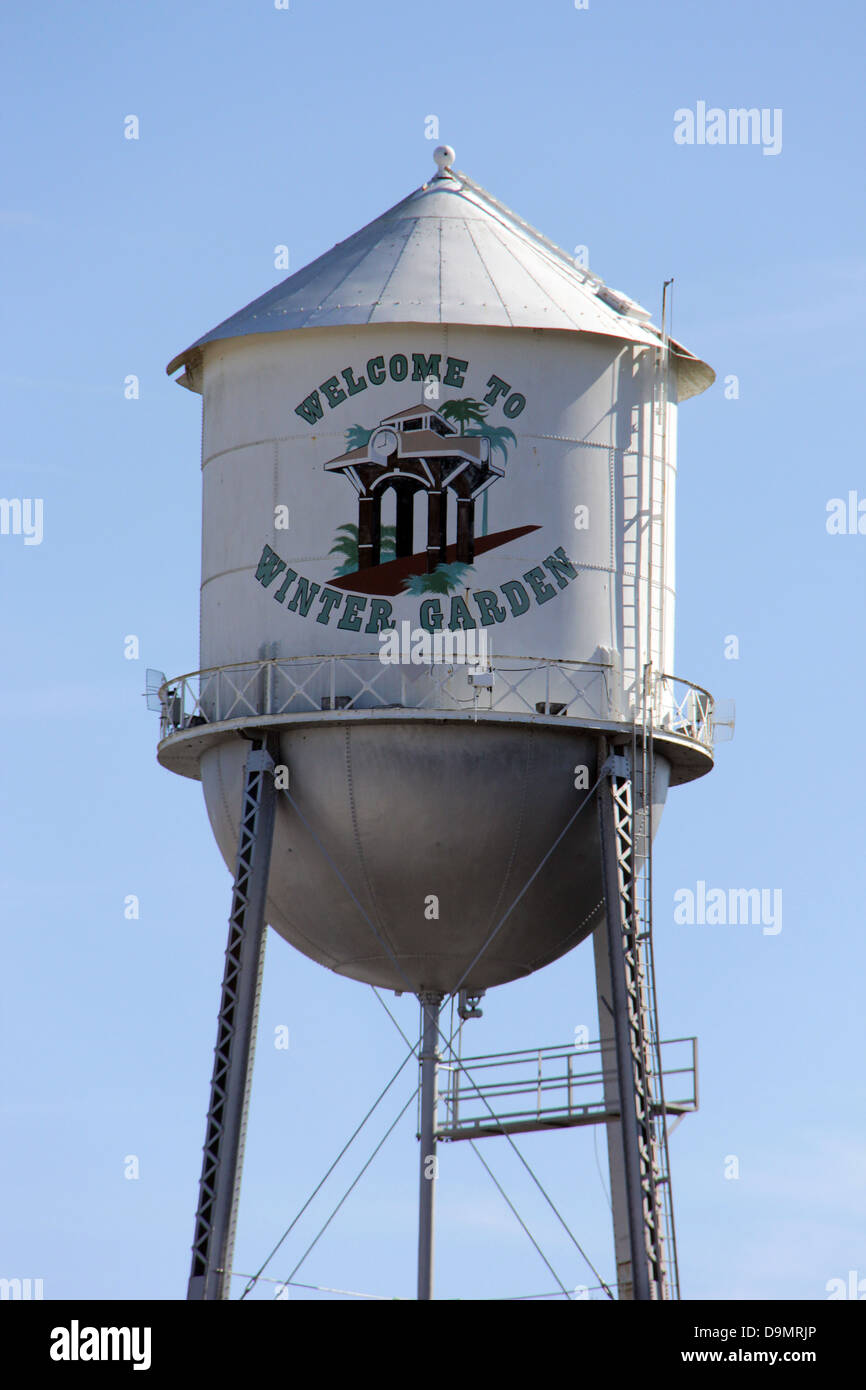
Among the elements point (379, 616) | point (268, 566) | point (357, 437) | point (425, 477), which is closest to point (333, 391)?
point (357, 437)

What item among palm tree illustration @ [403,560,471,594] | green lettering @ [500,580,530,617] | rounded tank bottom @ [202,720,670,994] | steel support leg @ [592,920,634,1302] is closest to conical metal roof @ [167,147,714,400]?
palm tree illustration @ [403,560,471,594]

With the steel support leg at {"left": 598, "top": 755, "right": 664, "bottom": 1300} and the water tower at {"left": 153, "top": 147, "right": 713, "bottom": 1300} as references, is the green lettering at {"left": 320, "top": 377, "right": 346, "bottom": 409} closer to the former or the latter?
the water tower at {"left": 153, "top": 147, "right": 713, "bottom": 1300}

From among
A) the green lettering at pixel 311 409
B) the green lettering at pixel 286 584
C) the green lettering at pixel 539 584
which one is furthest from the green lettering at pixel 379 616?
the green lettering at pixel 311 409

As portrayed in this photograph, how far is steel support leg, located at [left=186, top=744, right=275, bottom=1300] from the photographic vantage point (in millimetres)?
32094

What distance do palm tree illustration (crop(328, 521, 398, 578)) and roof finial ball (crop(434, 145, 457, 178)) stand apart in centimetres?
654

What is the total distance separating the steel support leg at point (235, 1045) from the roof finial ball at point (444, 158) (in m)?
8.97

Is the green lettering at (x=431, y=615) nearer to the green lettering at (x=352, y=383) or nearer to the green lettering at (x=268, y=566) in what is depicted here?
the green lettering at (x=268, y=566)

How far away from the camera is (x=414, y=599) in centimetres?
3303

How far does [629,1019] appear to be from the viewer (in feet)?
108

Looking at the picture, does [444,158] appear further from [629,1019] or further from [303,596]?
[629,1019]

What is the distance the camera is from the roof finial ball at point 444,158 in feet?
122

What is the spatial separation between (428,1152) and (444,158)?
1355 centimetres
